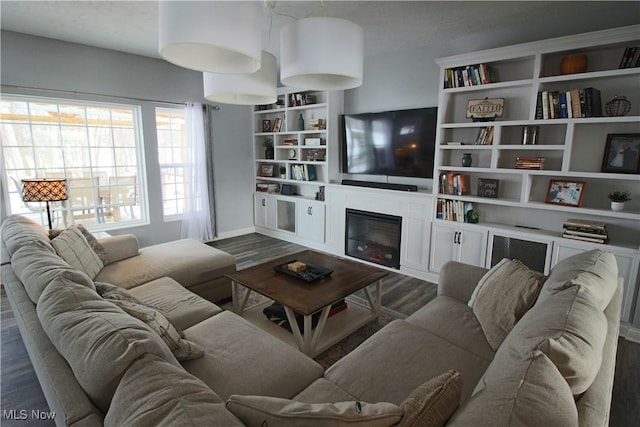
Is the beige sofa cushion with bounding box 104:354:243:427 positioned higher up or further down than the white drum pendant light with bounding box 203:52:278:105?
further down

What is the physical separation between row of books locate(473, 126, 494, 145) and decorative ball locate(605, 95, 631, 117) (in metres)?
0.88

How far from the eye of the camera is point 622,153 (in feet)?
9.04

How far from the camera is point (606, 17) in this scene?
9.39 ft

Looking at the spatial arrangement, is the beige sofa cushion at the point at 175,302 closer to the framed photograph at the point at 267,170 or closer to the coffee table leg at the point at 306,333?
the coffee table leg at the point at 306,333

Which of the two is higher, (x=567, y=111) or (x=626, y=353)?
(x=567, y=111)

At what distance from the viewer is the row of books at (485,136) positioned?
3295 millimetres

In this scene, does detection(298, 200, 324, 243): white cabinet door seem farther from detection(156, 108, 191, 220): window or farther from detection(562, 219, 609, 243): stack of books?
detection(562, 219, 609, 243): stack of books

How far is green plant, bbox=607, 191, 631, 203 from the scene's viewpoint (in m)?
2.73

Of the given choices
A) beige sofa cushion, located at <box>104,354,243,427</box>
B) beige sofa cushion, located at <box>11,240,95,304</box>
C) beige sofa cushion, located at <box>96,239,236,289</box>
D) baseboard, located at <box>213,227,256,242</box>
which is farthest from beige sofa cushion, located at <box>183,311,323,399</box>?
baseboard, located at <box>213,227,256,242</box>

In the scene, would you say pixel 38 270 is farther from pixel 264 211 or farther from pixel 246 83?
pixel 264 211

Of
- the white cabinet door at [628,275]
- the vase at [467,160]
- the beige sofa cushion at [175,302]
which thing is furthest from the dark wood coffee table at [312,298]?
the white cabinet door at [628,275]

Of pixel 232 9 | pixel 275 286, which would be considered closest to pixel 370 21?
pixel 232 9

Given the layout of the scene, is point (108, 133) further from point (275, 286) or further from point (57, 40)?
point (275, 286)

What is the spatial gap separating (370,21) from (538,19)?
1554mm
